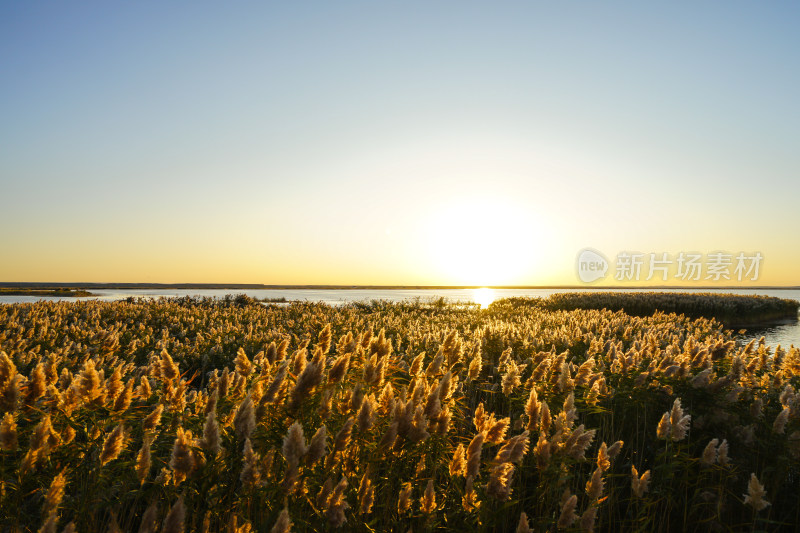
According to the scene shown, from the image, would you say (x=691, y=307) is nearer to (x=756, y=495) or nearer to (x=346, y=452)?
(x=756, y=495)

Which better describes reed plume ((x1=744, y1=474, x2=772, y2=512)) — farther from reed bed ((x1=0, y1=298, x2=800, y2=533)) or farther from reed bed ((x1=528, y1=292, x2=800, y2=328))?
reed bed ((x1=528, y1=292, x2=800, y2=328))

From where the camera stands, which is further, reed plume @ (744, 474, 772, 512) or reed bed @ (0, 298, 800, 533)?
reed plume @ (744, 474, 772, 512)

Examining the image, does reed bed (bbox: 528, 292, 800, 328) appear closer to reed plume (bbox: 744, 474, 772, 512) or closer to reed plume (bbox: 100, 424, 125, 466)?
reed plume (bbox: 744, 474, 772, 512)

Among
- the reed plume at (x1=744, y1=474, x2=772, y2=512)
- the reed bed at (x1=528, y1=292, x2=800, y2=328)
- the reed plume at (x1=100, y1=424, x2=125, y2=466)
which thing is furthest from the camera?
the reed bed at (x1=528, y1=292, x2=800, y2=328)

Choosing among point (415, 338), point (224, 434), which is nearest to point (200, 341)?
point (415, 338)

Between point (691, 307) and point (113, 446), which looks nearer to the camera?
point (113, 446)

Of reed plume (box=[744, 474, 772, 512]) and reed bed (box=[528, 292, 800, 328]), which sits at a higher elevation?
reed bed (box=[528, 292, 800, 328])

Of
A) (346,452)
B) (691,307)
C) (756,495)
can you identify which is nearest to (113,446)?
(346,452)

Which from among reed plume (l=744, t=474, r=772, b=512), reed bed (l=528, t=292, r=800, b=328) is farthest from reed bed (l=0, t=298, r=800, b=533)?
reed bed (l=528, t=292, r=800, b=328)

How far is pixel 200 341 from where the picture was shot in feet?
27.4

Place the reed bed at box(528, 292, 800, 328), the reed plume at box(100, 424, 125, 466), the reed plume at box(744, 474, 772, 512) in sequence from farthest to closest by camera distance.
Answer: the reed bed at box(528, 292, 800, 328), the reed plume at box(744, 474, 772, 512), the reed plume at box(100, 424, 125, 466)

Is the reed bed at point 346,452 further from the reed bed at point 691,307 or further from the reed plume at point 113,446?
the reed bed at point 691,307

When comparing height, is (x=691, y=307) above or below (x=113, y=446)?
above

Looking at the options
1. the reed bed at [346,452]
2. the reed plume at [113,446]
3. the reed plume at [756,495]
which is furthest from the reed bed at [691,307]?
the reed plume at [113,446]
